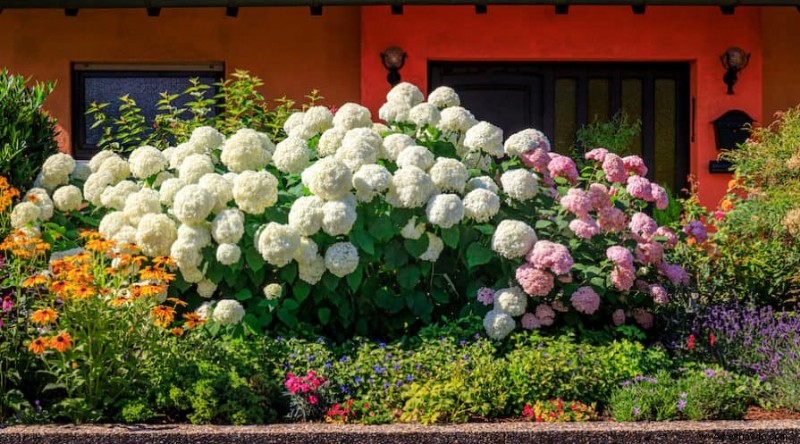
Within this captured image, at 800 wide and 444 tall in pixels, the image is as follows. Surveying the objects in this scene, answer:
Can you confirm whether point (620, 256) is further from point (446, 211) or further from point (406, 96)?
point (406, 96)

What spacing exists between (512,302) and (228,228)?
1584 mm

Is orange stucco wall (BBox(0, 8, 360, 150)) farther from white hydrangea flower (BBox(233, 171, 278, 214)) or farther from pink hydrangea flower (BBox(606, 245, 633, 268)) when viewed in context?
pink hydrangea flower (BBox(606, 245, 633, 268))

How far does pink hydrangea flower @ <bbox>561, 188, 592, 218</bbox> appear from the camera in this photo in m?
6.43

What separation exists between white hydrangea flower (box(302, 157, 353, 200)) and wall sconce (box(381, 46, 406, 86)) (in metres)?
4.94

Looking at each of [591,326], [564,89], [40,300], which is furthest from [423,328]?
[564,89]

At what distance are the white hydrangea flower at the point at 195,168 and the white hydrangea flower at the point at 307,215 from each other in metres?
0.67

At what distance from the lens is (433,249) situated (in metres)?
6.47

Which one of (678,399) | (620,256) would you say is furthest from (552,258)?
(678,399)

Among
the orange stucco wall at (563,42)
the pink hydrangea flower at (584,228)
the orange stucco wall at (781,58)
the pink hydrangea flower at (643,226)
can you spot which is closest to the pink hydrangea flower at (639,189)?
the pink hydrangea flower at (643,226)

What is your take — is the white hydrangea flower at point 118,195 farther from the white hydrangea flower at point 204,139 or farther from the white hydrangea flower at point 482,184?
the white hydrangea flower at point 482,184

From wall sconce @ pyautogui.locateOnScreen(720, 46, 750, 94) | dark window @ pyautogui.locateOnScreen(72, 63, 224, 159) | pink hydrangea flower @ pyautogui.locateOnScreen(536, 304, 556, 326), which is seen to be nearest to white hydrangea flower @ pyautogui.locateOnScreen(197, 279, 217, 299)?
pink hydrangea flower @ pyautogui.locateOnScreen(536, 304, 556, 326)

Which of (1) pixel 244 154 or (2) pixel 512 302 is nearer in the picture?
(2) pixel 512 302

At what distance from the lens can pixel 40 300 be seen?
601cm

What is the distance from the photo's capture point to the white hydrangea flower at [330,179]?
6227mm
